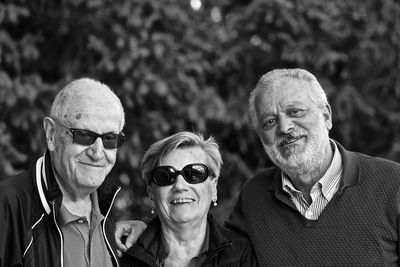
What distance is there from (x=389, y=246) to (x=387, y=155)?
412 centimetres

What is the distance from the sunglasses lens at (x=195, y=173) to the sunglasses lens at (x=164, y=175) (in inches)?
2.8

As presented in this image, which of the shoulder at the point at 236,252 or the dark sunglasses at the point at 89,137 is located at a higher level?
the dark sunglasses at the point at 89,137

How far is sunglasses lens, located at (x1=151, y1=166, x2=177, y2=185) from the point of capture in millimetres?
3195

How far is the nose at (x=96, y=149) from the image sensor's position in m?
A: 2.89

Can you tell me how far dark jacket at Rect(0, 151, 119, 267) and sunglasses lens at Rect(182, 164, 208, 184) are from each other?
730 mm

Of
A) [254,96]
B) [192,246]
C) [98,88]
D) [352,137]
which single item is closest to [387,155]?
[352,137]

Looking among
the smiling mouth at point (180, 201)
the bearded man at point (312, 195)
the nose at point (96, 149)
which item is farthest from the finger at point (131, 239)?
the bearded man at point (312, 195)

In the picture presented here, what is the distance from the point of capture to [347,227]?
3.14 m

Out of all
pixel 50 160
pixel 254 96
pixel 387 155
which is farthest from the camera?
pixel 387 155

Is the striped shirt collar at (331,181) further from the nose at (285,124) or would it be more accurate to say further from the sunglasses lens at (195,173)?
the sunglasses lens at (195,173)

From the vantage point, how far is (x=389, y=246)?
3088 millimetres

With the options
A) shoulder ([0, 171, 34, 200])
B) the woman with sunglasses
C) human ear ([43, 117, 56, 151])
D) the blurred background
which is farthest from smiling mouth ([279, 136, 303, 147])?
the blurred background

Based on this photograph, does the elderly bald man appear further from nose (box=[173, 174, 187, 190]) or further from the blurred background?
the blurred background

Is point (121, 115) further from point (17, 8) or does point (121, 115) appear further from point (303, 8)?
point (303, 8)
